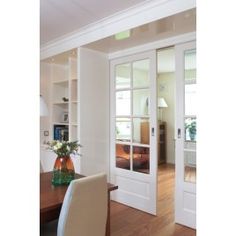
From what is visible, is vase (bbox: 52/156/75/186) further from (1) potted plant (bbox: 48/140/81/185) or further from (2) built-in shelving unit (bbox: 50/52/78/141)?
(2) built-in shelving unit (bbox: 50/52/78/141)

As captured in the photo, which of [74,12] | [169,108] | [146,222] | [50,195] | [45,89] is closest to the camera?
[50,195]

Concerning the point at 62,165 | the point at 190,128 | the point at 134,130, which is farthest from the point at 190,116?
the point at 62,165

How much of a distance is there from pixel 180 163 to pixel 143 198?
75cm

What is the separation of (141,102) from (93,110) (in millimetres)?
680

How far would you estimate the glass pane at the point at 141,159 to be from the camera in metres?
3.12

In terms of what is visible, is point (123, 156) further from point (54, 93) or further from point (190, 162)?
point (54, 93)

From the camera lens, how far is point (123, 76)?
3402mm

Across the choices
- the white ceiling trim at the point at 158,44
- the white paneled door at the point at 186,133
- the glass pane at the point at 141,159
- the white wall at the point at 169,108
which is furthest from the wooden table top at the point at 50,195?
the white wall at the point at 169,108

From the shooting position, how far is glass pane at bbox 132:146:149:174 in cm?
312

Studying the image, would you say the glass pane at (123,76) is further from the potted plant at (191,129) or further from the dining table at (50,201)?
the dining table at (50,201)

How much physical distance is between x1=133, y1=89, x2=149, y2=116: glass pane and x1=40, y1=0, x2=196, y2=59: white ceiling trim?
86 centimetres

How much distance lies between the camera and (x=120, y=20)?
2590 mm
